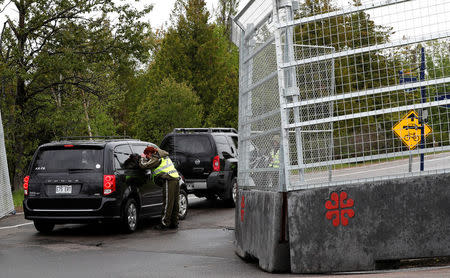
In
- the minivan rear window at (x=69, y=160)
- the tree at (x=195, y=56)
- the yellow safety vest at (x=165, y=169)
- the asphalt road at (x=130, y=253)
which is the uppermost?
the tree at (x=195, y=56)

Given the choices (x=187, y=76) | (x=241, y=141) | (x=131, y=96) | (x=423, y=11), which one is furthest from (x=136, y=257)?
(x=131, y=96)

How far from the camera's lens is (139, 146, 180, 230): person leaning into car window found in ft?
38.8

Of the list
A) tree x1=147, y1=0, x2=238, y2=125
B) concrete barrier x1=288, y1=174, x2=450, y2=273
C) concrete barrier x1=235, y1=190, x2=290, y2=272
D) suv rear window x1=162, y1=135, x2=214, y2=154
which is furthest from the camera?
tree x1=147, y1=0, x2=238, y2=125

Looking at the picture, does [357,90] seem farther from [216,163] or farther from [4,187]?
[4,187]

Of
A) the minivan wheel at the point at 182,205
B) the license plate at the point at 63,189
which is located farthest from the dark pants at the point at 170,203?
the license plate at the point at 63,189

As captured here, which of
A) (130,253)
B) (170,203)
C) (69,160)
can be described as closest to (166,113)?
(170,203)

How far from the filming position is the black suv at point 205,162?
50.1ft

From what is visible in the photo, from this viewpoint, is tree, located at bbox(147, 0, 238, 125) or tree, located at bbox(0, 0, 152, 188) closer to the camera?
tree, located at bbox(0, 0, 152, 188)

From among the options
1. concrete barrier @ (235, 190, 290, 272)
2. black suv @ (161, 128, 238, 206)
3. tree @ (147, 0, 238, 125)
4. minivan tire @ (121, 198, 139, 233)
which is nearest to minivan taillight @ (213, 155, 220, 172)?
black suv @ (161, 128, 238, 206)

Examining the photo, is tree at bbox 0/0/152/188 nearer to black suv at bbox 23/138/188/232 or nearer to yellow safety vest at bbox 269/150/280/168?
black suv at bbox 23/138/188/232

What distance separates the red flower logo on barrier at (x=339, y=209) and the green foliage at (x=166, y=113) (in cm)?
2573

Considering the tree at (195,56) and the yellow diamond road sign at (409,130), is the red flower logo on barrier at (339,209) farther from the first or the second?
the tree at (195,56)

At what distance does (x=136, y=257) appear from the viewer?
345 inches

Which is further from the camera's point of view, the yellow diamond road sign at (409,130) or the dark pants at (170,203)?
the dark pants at (170,203)
